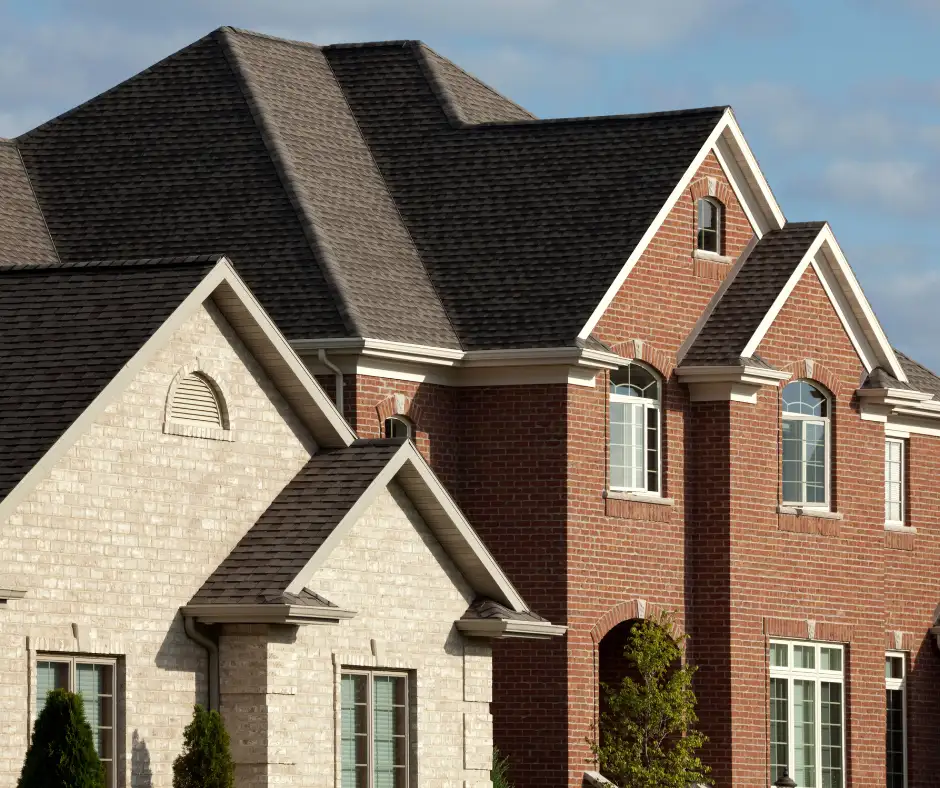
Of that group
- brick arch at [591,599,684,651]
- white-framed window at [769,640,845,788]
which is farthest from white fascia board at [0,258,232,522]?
white-framed window at [769,640,845,788]

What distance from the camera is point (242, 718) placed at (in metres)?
25.4

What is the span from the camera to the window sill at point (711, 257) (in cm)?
3588

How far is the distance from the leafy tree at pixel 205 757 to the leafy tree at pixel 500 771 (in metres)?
6.31

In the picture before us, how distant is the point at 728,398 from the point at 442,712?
8882 millimetres

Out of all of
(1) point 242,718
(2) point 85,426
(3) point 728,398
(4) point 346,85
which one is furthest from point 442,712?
(4) point 346,85

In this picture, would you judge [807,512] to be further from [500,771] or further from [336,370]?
[336,370]

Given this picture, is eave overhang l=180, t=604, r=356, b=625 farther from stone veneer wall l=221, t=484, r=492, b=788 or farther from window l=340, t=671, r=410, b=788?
window l=340, t=671, r=410, b=788

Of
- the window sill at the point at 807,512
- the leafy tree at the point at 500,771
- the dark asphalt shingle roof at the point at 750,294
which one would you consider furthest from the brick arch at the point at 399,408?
the window sill at the point at 807,512

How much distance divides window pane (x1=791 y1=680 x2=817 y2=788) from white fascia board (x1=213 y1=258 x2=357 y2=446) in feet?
38.4

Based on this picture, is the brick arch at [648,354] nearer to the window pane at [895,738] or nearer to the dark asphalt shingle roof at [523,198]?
the dark asphalt shingle roof at [523,198]

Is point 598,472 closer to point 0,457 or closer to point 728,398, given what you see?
point 728,398

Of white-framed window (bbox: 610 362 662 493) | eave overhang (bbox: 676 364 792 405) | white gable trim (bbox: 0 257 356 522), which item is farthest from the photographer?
eave overhang (bbox: 676 364 792 405)

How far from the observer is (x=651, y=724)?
33.2m

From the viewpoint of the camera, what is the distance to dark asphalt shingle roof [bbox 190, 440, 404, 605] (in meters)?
25.3
